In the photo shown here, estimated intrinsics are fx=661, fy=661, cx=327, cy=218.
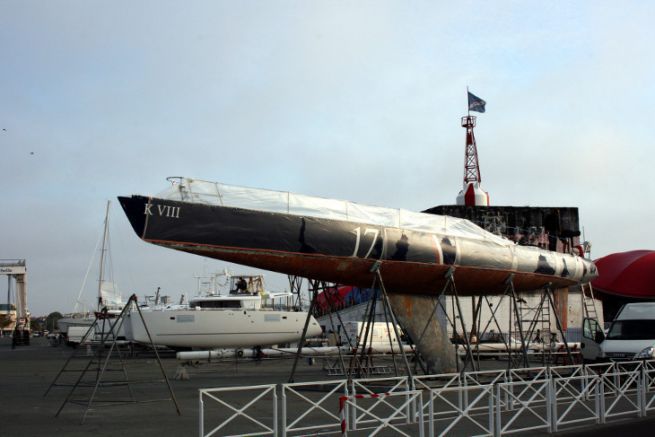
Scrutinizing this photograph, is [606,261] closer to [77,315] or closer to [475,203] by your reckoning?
[475,203]

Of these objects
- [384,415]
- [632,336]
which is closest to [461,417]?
[384,415]

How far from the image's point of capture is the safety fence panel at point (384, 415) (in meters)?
11.5

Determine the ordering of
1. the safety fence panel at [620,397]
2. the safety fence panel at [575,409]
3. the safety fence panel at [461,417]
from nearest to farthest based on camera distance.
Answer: the safety fence panel at [461,417] < the safety fence panel at [575,409] < the safety fence panel at [620,397]

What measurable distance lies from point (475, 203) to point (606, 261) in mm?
19273

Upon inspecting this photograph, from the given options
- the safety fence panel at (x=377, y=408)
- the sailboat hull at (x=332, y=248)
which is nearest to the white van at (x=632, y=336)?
the sailboat hull at (x=332, y=248)

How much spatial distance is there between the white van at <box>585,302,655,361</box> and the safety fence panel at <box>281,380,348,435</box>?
10149 mm

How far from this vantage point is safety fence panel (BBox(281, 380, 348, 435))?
11.9m

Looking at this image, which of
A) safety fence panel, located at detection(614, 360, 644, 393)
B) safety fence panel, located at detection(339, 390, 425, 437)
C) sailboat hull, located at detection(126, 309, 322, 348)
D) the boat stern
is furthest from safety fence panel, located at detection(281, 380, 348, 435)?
sailboat hull, located at detection(126, 309, 322, 348)

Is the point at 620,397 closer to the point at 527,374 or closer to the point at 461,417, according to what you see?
the point at 461,417

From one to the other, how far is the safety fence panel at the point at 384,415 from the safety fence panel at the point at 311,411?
0.44m

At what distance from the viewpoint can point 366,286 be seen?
1997cm

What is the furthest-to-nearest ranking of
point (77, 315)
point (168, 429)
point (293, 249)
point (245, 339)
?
point (77, 315)
point (245, 339)
point (293, 249)
point (168, 429)

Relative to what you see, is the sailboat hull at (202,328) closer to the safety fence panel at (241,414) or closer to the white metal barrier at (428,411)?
the safety fence panel at (241,414)

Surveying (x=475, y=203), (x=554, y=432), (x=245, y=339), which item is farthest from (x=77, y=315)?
(x=554, y=432)
